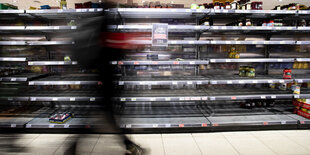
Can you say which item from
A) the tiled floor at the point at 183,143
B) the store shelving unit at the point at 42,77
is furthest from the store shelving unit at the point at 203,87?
the store shelving unit at the point at 42,77

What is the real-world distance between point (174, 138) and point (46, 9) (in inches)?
114

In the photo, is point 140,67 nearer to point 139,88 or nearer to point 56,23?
point 139,88

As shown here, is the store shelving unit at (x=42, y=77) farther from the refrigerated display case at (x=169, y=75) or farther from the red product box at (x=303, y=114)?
the red product box at (x=303, y=114)

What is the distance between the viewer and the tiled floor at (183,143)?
207 centimetres

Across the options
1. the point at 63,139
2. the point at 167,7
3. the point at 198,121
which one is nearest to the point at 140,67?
the point at 167,7

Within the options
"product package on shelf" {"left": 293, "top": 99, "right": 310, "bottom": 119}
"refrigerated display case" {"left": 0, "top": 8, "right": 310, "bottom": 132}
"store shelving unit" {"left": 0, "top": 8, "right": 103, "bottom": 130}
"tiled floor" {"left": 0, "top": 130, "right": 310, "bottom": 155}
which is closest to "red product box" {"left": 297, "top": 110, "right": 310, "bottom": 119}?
"product package on shelf" {"left": 293, "top": 99, "right": 310, "bottom": 119}

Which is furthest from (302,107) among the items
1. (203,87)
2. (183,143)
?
(183,143)

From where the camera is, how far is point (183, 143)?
227cm

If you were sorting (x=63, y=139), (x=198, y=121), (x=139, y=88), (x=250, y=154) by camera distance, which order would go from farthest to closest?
1. (x=139, y=88)
2. (x=198, y=121)
3. (x=63, y=139)
4. (x=250, y=154)

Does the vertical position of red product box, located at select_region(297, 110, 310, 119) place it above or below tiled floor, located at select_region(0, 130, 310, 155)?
above

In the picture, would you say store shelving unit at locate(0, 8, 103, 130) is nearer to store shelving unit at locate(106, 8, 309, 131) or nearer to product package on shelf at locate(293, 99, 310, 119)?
store shelving unit at locate(106, 8, 309, 131)

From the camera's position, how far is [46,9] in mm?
2680

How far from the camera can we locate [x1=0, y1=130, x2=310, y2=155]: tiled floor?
6.79 feet

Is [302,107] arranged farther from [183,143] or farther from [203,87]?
[183,143]
